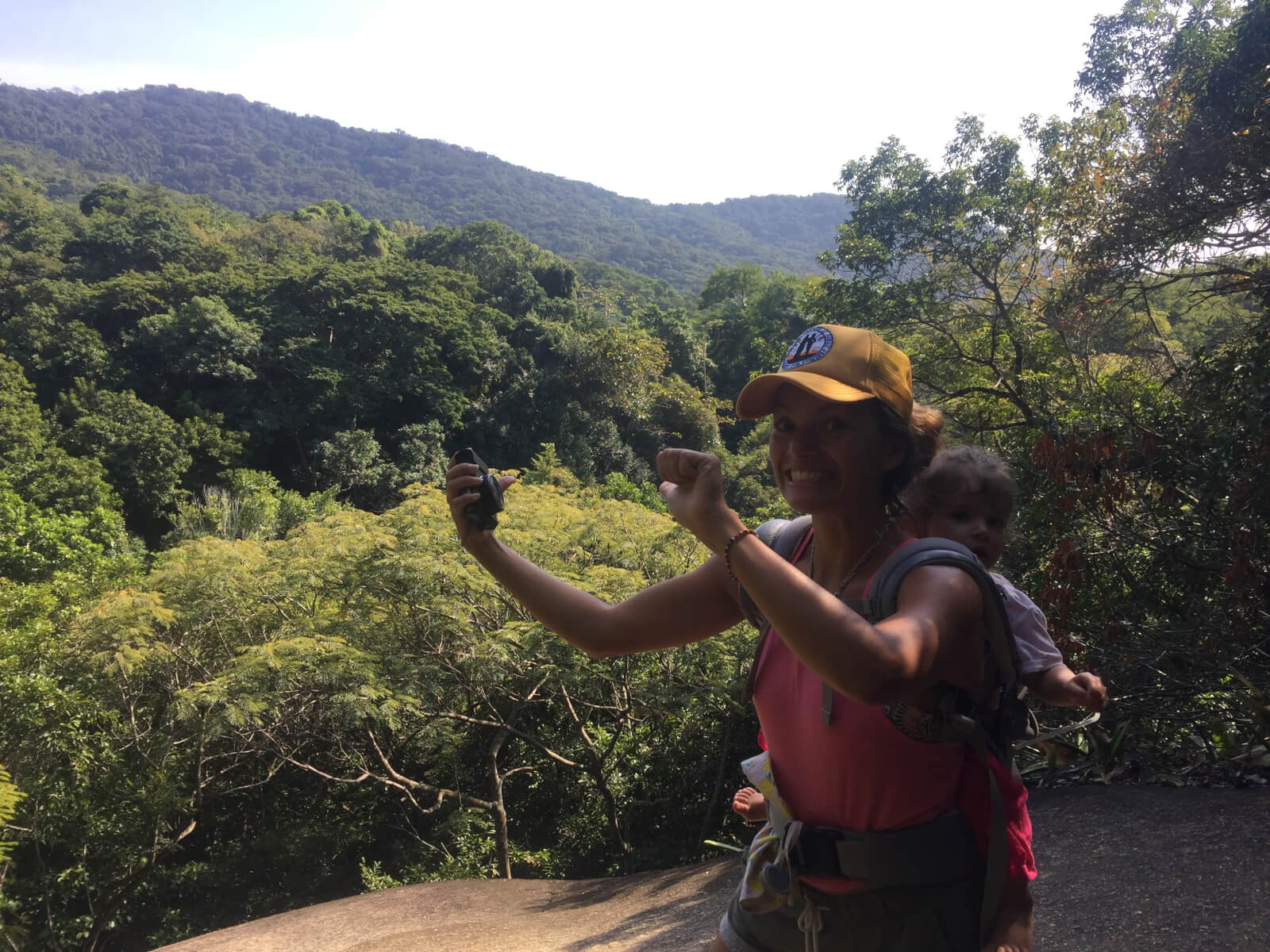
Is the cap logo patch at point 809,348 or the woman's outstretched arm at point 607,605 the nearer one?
the cap logo patch at point 809,348

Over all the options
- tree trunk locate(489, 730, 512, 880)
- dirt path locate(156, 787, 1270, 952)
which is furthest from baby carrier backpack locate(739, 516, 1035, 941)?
tree trunk locate(489, 730, 512, 880)

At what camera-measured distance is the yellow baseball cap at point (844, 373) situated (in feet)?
3.70

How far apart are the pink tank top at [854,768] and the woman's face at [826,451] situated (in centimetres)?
21

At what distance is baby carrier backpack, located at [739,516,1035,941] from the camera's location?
42.1 inches

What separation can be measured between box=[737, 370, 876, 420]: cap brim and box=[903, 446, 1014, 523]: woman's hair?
782 millimetres

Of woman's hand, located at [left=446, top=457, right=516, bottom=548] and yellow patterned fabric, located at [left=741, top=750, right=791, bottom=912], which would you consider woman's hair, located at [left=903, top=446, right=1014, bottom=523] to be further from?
woman's hand, located at [left=446, top=457, right=516, bottom=548]

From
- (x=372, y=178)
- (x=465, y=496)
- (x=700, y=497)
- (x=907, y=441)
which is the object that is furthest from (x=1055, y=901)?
(x=372, y=178)

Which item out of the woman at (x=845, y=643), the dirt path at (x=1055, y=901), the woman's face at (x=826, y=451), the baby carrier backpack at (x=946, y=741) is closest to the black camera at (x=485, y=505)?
the woman at (x=845, y=643)

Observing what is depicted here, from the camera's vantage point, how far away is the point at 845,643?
912mm

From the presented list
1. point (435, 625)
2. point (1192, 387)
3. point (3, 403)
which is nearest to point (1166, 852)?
point (1192, 387)

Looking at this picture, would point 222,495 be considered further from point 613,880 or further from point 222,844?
point 613,880

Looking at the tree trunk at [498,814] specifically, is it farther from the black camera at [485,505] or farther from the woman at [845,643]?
the woman at [845,643]

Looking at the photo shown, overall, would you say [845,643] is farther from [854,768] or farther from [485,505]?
[485,505]

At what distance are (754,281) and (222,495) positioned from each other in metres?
29.0
